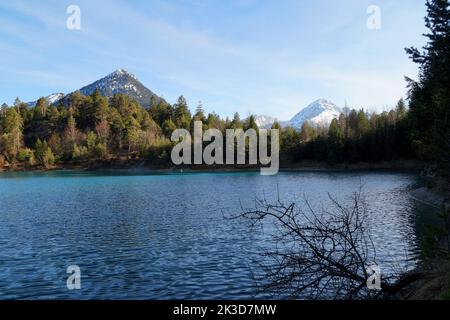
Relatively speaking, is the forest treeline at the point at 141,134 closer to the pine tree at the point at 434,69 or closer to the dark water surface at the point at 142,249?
the pine tree at the point at 434,69

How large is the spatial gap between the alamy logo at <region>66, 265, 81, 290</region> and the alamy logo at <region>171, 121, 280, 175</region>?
112 metres

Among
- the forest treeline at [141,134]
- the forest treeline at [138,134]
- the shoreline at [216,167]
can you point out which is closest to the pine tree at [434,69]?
the forest treeline at [141,134]

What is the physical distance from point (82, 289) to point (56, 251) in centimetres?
752

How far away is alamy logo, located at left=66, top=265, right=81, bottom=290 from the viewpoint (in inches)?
648

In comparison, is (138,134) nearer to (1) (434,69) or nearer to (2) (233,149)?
(2) (233,149)

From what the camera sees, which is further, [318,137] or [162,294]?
[318,137]

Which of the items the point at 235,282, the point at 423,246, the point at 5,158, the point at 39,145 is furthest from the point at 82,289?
the point at 5,158

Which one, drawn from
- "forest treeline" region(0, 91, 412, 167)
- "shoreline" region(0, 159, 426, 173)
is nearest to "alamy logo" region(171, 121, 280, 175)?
"shoreline" region(0, 159, 426, 173)

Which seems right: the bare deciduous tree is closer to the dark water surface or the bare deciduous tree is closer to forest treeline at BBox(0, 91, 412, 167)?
the dark water surface
